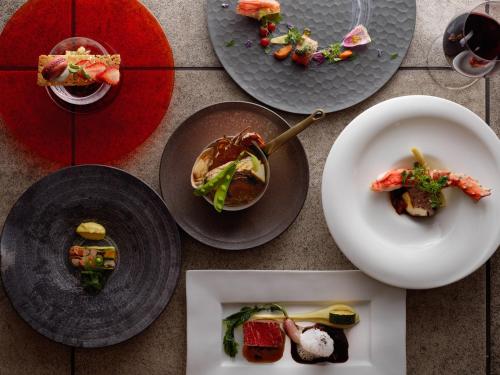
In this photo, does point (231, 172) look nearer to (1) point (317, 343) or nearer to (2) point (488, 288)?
(1) point (317, 343)

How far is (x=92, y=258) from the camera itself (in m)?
1.07

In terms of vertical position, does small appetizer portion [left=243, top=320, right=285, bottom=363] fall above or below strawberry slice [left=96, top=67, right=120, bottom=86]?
below

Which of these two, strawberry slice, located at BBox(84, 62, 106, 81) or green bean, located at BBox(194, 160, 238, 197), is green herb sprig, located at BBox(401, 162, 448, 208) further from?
strawberry slice, located at BBox(84, 62, 106, 81)

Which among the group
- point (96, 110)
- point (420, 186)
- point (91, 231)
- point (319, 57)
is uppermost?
point (319, 57)

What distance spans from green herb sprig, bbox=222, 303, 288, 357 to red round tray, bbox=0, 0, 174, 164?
0.41m

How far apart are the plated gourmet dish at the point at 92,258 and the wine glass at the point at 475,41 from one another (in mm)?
772

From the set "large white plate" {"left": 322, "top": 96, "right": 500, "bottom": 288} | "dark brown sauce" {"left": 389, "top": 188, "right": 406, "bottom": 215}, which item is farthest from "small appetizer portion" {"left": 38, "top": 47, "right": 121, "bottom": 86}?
"dark brown sauce" {"left": 389, "top": 188, "right": 406, "bottom": 215}

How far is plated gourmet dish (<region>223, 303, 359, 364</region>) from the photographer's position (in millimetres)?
1075

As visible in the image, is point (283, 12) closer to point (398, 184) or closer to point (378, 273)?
point (398, 184)

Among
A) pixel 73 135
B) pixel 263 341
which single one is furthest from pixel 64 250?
pixel 263 341

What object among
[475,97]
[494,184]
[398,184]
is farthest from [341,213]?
[475,97]

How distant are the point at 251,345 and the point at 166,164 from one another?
0.40 meters

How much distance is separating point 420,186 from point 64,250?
28.2 inches

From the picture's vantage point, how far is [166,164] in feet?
3.49
